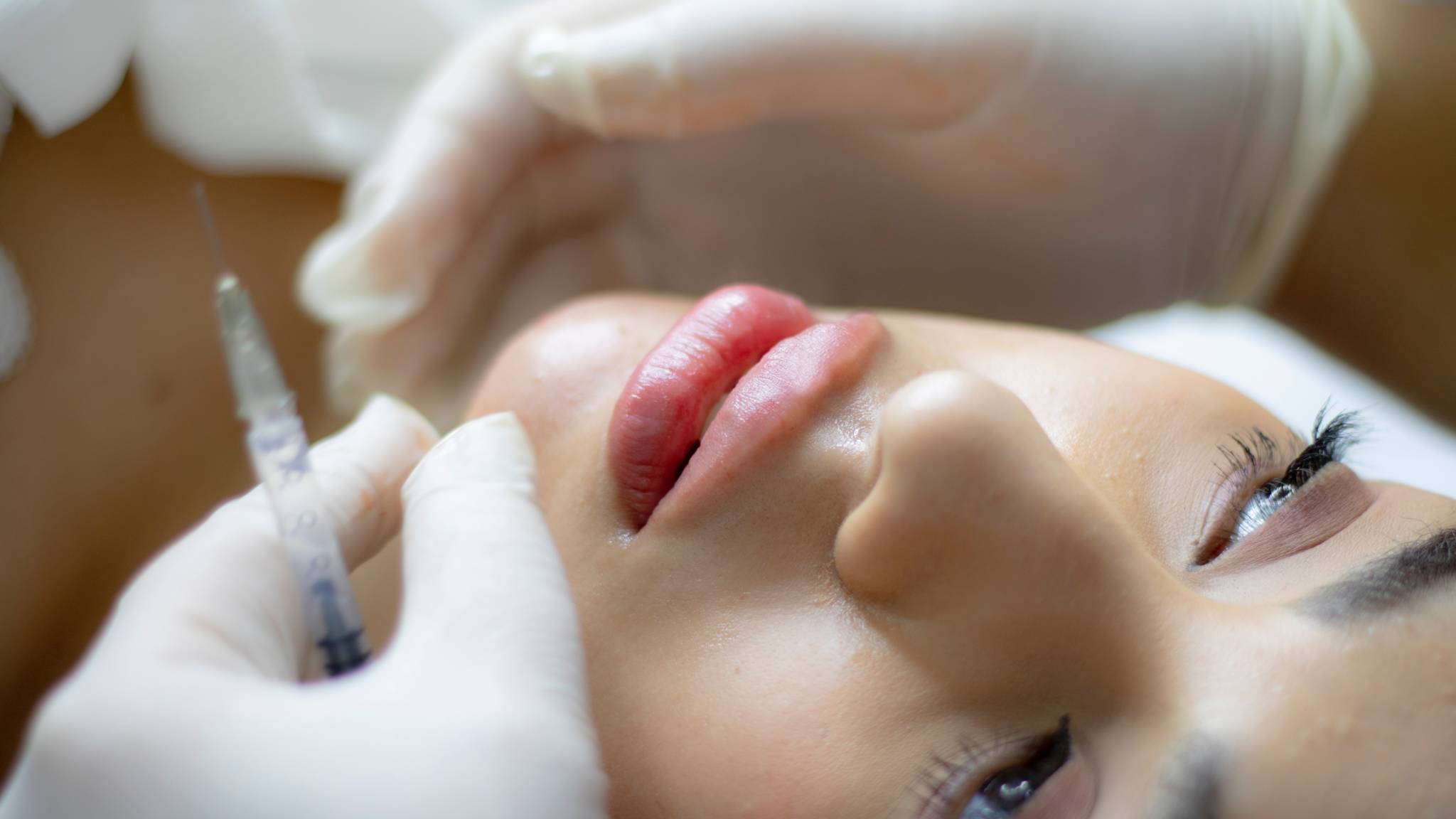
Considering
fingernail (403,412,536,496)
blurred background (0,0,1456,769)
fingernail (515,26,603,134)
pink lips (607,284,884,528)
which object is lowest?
blurred background (0,0,1456,769)

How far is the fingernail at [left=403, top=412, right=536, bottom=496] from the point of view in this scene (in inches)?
29.2

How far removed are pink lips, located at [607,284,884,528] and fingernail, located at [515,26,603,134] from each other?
1.22 feet

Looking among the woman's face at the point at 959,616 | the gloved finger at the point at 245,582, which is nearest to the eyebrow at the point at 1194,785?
the woman's face at the point at 959,616

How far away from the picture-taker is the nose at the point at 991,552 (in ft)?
2.26

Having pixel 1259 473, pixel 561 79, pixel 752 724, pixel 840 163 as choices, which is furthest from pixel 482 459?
pixel 840 163

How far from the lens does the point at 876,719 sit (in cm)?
70

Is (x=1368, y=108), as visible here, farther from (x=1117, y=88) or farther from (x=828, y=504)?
(x=828, y=504)

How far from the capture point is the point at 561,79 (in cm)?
109

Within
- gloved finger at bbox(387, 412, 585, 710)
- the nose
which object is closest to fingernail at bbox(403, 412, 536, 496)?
gloved finger at bbox(387, 412, 585, 710)

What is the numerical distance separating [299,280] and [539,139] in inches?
15.9

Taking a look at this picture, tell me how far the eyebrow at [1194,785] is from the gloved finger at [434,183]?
93cm

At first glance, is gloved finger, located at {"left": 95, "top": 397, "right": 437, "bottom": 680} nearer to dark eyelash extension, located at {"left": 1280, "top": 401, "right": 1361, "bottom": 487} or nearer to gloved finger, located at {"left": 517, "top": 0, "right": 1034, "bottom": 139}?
gloved finger, located at {"left": 517, "top": 0, "right": 1034, "bottom": 139}

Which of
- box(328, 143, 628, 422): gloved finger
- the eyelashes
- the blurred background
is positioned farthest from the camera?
box(328, 143, 628, 422): gloved finger

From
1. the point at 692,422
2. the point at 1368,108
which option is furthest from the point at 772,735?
the point at 1368,108
